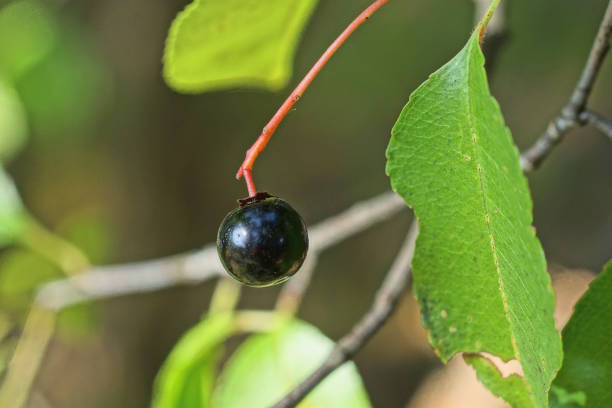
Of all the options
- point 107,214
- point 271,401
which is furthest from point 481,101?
point 107,214

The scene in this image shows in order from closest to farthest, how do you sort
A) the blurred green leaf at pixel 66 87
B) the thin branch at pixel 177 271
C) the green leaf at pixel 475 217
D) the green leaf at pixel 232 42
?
the green leaf at pixel 475 217 → the green leaf at pixel 232 42 → the thin branch at pixel 177 271 → the blurred green leaf at pixel 66 87

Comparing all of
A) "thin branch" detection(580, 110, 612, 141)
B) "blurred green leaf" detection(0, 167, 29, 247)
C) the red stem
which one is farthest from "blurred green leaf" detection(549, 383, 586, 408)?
"blurred green leaf" detection(0, 167, 29, 247)

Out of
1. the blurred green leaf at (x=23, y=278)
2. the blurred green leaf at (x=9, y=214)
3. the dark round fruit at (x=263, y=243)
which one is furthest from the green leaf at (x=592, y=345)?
the blurred green leaf at (x=23, y=278)

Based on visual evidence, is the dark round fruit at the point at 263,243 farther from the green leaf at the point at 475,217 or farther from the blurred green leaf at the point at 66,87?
the blurred green leaf at the point at 66,87

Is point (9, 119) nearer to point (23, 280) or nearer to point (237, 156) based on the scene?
point (23, 280)

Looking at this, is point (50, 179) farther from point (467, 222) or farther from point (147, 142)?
point (467, 222)
